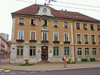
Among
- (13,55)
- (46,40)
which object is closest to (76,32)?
(46,40)

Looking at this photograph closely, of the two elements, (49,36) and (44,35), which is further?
(49,36)

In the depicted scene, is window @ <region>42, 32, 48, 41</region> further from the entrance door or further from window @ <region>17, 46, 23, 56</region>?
window @ <region>17, 46, 23, 56</region>

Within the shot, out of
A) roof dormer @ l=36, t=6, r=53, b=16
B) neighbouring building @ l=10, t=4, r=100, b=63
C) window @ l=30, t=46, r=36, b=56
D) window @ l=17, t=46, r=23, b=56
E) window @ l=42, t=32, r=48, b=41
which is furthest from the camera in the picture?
roof dormer @ l=36, t=6, r=53, b=16

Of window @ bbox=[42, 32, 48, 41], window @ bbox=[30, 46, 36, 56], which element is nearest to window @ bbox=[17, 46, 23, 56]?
window @ bbox=[30, 46, 36, 56]

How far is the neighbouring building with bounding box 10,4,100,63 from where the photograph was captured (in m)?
20.2

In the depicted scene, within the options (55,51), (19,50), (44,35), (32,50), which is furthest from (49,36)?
(19,50)

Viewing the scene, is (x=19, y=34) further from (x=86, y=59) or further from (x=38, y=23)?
(x=86, y=59)

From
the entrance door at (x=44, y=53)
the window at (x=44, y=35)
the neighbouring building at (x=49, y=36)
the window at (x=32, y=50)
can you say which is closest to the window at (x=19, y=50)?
the neighbouring building at (x=49, y=36)

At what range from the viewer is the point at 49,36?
2169 cm

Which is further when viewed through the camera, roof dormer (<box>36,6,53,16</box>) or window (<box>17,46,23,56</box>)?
roof dormer (<box>36,6,53,16</box>)

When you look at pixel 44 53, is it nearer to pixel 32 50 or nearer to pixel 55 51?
pixel 55 51

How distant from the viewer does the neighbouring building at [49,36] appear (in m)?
20.2

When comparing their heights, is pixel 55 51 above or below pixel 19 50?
below

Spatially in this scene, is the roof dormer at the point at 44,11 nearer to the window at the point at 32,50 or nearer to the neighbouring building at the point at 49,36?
the neighbouring building at the point at 49,36
